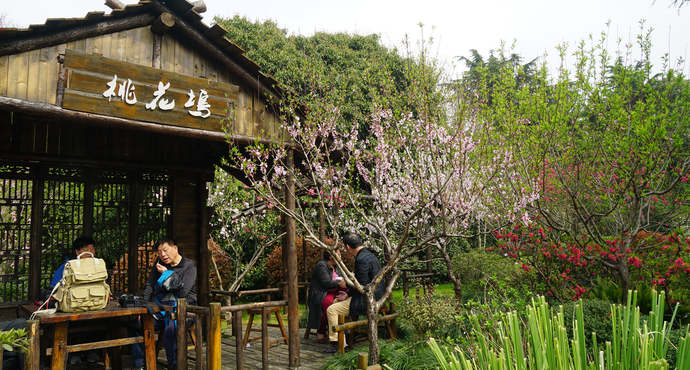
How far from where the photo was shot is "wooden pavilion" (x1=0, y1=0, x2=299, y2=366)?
479 centimetres

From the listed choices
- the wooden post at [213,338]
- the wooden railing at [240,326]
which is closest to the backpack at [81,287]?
the wooden post at [213,338]

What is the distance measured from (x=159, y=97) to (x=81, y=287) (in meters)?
2.33

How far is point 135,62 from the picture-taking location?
549 centimetres

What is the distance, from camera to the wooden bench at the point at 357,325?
6.29m

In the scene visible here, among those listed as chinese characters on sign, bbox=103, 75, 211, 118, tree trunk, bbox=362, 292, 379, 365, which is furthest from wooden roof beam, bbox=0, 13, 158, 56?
tree trunk, bbox=362, 292, 379, 365

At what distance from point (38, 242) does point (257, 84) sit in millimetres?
3916

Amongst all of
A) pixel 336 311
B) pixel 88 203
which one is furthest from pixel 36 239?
pixel 336 311

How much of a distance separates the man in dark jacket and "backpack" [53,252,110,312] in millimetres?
3388

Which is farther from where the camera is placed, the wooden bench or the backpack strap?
the wooden bench

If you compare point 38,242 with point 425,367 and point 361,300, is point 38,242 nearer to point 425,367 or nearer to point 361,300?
point 361,300

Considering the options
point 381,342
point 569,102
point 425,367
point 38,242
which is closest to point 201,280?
point 38,242

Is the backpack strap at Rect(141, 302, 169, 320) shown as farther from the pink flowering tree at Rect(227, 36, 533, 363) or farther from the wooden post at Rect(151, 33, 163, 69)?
the wooden post at Rect(151, 33, 163, 69)

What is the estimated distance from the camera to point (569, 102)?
653 cm

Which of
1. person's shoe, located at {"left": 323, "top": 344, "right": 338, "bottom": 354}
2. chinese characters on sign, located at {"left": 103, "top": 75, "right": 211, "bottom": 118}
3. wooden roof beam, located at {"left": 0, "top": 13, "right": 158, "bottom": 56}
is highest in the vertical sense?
wooden roof beam, located at {"left": 0, "top": 13, "right": 158, "bottom": 56}
